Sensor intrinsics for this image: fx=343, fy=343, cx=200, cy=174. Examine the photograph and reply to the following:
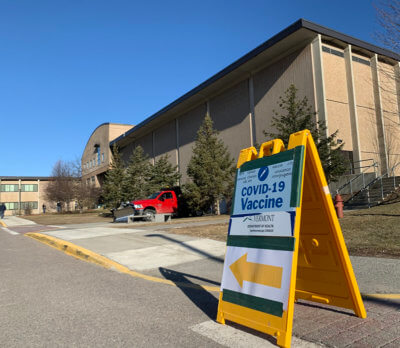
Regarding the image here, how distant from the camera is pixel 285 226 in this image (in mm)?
3277

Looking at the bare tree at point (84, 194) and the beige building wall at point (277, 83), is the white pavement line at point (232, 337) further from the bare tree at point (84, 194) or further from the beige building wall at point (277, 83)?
the bare tree at point (84, 194)

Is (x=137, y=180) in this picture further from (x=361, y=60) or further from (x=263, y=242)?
(x=263, y=242)

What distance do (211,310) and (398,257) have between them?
4219 millimetres

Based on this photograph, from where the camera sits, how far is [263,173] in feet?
12.3

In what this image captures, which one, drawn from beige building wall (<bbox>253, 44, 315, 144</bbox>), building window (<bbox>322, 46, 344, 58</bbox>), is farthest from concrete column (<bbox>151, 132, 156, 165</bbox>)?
building window (<bbox>322, 46, 344, 58</bbox>)

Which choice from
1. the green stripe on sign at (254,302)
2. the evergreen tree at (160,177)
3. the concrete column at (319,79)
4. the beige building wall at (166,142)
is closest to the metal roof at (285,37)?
the concrete column at (319,79)

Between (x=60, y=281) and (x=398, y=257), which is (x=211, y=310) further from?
(x=398, y=257)

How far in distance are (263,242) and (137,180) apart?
97.1 ft

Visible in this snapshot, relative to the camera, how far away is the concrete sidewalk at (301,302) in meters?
3.25

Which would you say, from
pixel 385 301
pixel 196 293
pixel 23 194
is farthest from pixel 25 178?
pixel 385 301

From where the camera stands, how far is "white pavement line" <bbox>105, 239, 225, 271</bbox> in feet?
23.7

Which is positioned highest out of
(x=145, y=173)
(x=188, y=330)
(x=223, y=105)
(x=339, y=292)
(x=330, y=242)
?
(x=223, y=105)

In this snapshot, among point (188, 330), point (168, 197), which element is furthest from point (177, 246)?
point (168, 197)

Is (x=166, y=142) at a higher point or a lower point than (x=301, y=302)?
higher
